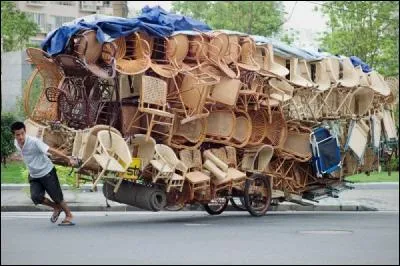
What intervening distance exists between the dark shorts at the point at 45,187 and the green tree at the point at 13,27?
19765 millimetres

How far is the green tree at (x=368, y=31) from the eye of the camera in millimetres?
29484

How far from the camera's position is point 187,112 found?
1377cm

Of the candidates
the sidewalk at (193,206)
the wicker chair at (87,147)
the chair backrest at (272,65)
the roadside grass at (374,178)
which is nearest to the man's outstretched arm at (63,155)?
the wicker chair at (87,147)

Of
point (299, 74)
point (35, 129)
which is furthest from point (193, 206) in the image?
point (35, 129)

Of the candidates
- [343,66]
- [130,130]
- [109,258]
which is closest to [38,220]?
[130,130]

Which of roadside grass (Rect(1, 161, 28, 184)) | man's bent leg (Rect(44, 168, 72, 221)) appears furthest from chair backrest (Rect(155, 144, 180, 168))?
roadside grass (Rect(1, 161, 28, 184))

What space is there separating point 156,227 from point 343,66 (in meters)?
5.95

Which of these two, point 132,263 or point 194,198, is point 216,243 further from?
point 194,198

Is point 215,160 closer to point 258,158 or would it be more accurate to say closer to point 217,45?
point 258,158

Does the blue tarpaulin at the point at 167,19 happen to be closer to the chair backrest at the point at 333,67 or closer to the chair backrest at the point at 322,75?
the chair backrest at the point at 322,75

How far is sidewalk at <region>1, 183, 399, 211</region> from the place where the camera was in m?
18.0

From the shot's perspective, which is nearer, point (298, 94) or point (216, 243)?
point (216, 243)

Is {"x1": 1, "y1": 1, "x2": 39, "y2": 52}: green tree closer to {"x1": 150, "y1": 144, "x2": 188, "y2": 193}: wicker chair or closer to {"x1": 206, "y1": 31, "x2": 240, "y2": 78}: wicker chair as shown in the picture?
{"x1": 206, "y1": 31, "x2": 240, "y2": 78}: wicker chair

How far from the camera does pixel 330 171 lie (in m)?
16.2
